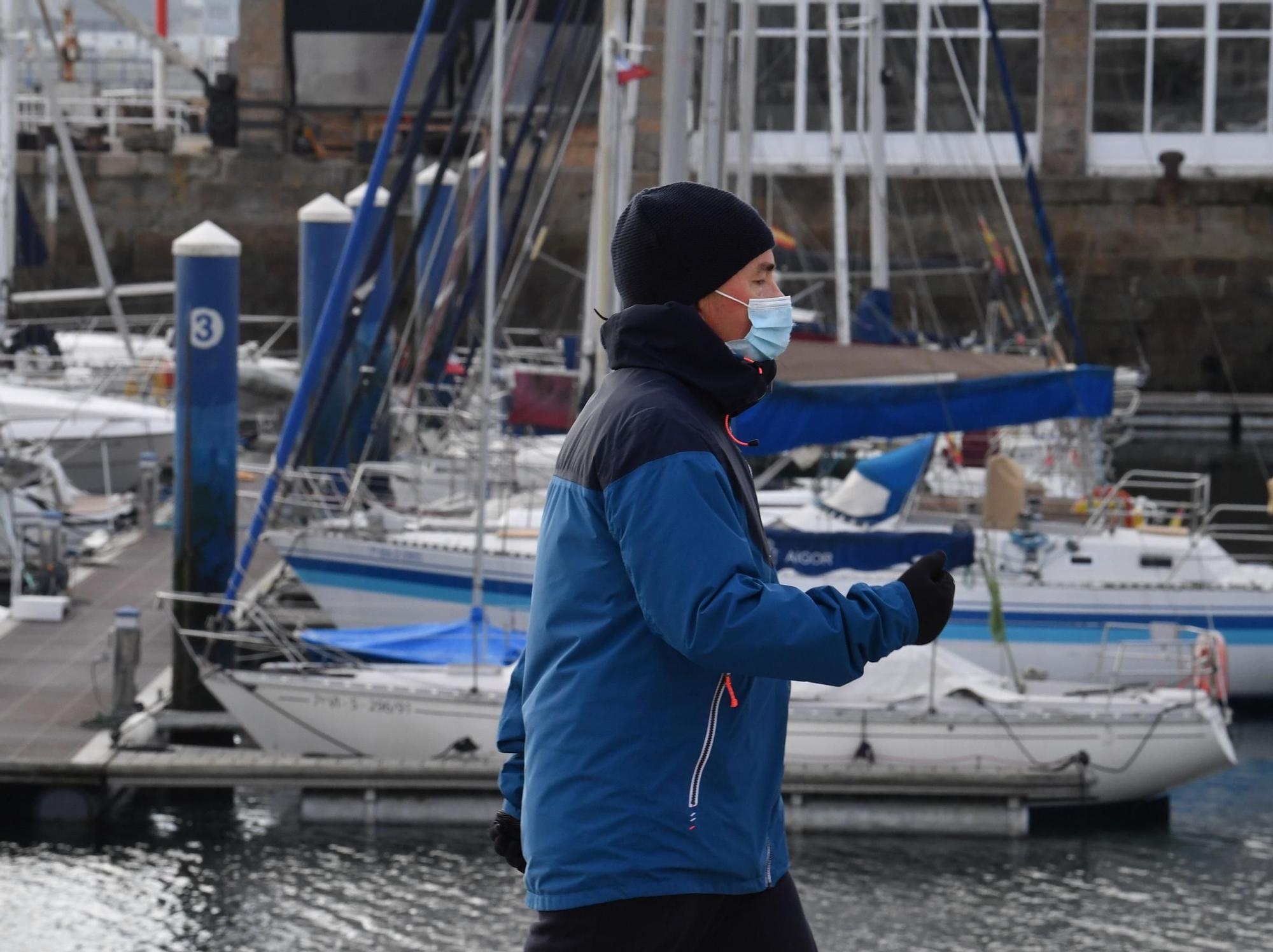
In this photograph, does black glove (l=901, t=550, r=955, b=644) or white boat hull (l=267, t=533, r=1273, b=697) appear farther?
white boat hull (l=267, t=533, r=1273, b=697)

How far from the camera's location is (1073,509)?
15.3 meters

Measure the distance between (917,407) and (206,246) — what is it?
4.39 metres

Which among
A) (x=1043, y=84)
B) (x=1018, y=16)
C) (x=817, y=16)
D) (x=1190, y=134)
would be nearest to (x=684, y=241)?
(x=1043, y=84)

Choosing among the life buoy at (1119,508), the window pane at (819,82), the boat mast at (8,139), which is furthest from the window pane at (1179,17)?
the life buoy at (1119,508)

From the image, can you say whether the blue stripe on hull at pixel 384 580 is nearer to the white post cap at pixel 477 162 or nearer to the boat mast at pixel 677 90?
the boat mast at pixel 677 90

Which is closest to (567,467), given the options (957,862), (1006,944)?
(1006,944)

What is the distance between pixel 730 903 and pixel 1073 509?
42.0 ft

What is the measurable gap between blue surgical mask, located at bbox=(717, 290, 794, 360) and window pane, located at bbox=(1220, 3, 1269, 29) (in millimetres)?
34280

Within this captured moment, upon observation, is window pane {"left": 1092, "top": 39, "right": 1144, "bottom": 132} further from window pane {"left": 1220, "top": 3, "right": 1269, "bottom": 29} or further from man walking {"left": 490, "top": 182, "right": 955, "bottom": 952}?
man walking {"left": 490, "top": 182, "right": 955, "bottom": 952}

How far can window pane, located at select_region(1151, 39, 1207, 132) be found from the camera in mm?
34969

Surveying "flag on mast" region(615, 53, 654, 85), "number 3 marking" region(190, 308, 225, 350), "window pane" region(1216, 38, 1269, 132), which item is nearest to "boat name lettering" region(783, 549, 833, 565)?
"flag on mast" region(615, 53, 654, 85)

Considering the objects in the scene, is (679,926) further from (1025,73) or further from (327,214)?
(1025,73)

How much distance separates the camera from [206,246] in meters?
12.4

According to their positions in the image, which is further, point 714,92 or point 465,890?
point 714,92
